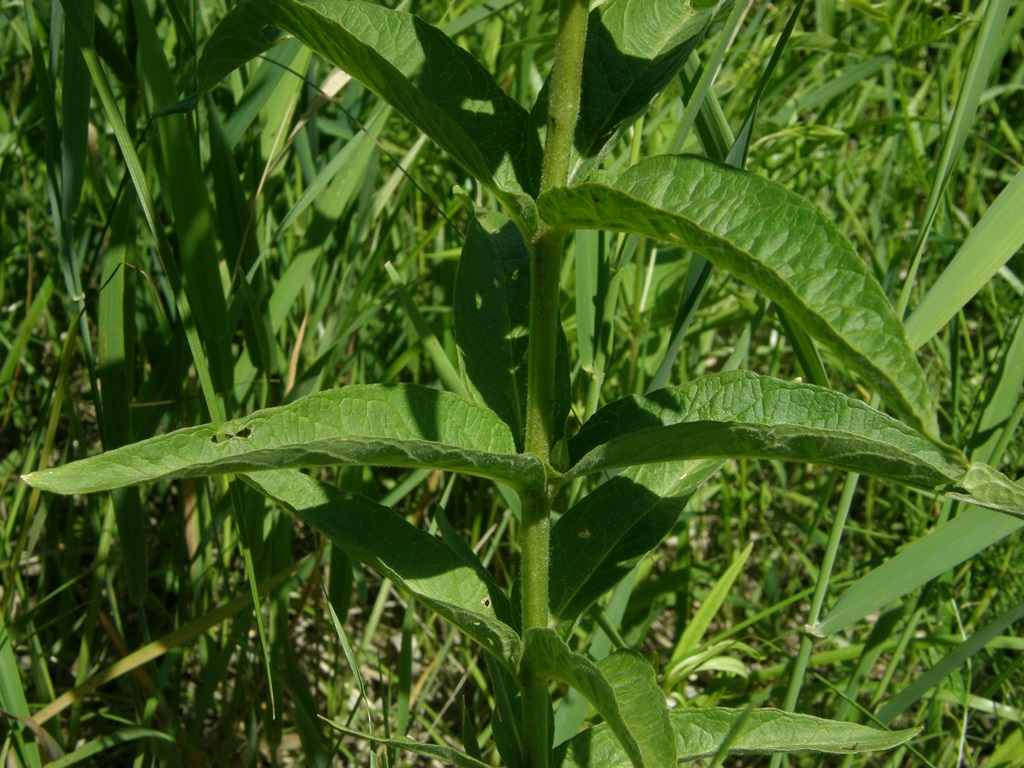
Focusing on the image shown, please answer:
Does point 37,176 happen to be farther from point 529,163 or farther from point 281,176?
point 529,163

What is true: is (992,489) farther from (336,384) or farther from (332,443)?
(336,384)

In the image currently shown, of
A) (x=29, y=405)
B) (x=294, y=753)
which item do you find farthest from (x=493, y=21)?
(x=294, y=753)

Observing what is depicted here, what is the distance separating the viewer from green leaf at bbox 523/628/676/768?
2.82ft

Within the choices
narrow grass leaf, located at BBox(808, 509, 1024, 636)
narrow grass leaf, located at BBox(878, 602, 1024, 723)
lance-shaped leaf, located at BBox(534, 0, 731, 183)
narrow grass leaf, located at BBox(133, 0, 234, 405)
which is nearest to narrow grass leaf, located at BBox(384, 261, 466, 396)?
narrow grass leaf, located at BBox(133, 0, 234, 405)

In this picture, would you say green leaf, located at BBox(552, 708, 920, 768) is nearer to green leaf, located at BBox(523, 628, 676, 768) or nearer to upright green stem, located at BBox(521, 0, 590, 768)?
upright green stem, located at BBox(521, 0, 590, 768)

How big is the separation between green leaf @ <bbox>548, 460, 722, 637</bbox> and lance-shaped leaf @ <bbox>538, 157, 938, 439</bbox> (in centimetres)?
44

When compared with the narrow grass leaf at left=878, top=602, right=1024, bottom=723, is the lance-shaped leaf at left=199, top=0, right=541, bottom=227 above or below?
above

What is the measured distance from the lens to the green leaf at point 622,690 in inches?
33.8

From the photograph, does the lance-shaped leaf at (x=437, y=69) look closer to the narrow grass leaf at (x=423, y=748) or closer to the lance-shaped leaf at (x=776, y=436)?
the lance-shaped leaf at (x=776, y=436)

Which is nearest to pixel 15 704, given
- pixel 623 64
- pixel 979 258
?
pixel 623 64

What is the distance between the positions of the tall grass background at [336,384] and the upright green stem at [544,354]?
0.23 meters

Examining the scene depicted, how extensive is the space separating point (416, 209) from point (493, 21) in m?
0.47

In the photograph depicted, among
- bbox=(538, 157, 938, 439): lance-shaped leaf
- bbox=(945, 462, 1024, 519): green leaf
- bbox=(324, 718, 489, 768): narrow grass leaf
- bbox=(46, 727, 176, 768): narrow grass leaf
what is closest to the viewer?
bbox=(538, 157, 938, 439): lance-shaped leaf

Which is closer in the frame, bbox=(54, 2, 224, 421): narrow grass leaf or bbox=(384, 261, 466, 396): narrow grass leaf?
bbox=(54, 2, 224, 421): narrow grass leaf
